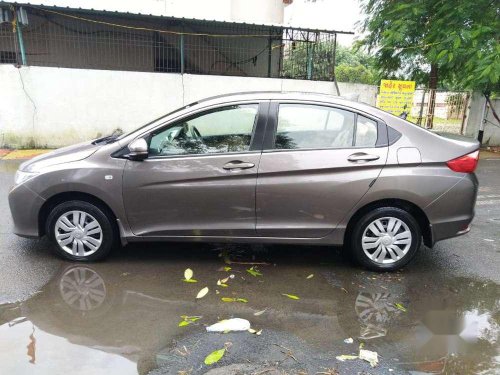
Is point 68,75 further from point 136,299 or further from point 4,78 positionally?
point 136,299

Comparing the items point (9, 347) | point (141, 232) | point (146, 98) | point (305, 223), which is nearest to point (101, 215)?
point (141, 232)

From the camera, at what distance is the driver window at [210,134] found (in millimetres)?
4172

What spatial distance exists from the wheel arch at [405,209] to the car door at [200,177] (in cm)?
99

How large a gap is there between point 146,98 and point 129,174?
796 centimetres

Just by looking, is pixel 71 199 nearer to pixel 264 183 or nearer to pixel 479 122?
pixel 264 183

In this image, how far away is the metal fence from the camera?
41.7ft

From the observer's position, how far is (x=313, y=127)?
4.18 meters

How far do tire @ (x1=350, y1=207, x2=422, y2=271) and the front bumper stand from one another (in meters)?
3.08

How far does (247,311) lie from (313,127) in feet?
5.97

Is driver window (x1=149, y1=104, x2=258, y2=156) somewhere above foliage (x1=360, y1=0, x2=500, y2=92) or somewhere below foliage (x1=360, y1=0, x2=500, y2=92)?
below

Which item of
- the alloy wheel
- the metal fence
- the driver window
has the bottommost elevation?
the alloy wheel

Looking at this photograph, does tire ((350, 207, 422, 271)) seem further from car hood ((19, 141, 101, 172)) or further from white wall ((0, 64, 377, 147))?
white wall ((0, 64, 377, 147))

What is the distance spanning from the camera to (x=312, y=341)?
316 cm

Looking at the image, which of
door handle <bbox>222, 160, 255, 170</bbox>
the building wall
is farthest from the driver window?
the building wall
